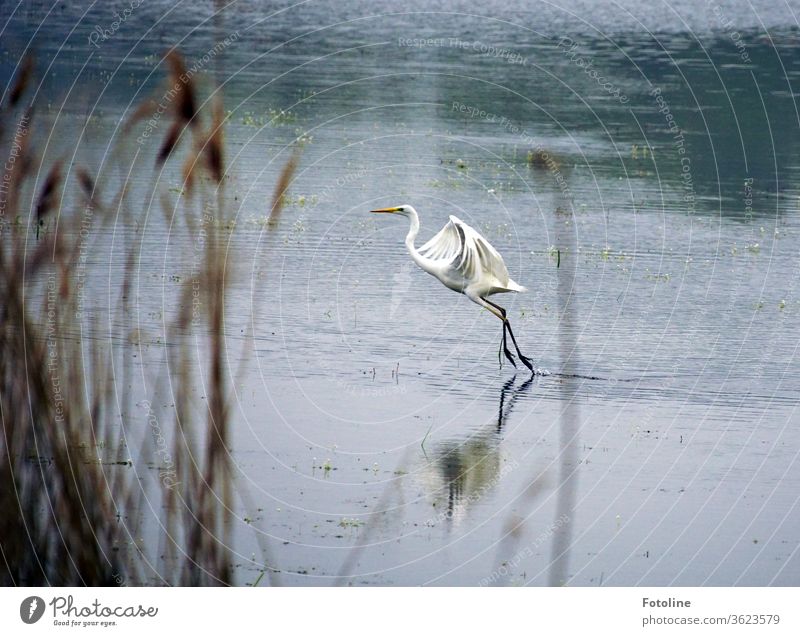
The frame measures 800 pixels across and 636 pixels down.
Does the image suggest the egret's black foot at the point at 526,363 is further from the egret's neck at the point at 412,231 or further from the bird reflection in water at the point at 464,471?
the egret's neck at the point at 412,231

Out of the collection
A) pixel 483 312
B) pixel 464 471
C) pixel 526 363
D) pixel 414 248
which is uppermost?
pixel 414 248

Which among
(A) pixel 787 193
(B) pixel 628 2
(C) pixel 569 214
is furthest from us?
(B) pixel 628 2

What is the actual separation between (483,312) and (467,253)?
3.30 ft

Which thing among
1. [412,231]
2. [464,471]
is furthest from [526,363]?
[464,471]

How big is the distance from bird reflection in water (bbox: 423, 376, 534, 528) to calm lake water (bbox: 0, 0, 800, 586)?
0.02 metres

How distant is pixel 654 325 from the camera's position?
11.7m

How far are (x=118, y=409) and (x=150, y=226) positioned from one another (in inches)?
Result: 196

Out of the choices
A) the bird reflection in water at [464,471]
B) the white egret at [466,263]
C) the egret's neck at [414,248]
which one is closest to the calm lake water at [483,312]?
the bird reflection in water at [464,471]

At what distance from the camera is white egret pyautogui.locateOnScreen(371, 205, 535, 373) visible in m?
10.9

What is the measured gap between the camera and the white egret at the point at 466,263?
10938 mm

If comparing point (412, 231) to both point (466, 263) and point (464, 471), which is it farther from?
point (464, 471)

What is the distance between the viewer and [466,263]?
11070 mm
